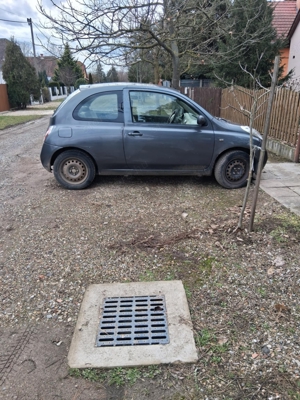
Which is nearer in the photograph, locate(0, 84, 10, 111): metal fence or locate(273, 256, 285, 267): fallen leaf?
locate(273, 256, 285, 267): fallen leaf

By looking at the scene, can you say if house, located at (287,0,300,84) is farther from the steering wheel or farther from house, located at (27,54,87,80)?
the steering wheel

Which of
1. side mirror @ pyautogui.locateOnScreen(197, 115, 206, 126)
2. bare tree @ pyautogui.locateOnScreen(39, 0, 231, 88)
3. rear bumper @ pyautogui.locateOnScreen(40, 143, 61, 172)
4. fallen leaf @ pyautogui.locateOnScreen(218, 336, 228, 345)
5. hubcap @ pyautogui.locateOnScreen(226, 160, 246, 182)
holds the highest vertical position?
bare tree @ pyautogui.locateOnScreen(39, 0, 231, 88)

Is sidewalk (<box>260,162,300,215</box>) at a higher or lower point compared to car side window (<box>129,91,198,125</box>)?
lower

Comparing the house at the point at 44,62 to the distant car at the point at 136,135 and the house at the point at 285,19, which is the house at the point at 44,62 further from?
the house at the point at 285,19

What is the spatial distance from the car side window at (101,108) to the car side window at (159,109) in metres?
0.26

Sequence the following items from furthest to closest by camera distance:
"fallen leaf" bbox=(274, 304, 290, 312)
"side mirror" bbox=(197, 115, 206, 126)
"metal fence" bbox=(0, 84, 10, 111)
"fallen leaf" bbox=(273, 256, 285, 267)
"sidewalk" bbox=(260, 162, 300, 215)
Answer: "metal fence" bbox=(0, 84, 10, 111)
"side mirror" bbox=(197, 115, 206, 126)
"sidewalk" bbox=(260, 162, 300, 215)
"fallen leaf" bbox=(273, 256, 285, 267)
"fallen leaf" bbox=(274, 304, 290, 312)

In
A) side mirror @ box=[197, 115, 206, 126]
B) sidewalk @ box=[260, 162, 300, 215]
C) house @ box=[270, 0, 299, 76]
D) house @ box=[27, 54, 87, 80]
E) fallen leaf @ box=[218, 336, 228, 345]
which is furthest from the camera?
house @ box=[270, 0, 299, 76]

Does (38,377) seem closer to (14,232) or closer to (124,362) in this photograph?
(124,362)

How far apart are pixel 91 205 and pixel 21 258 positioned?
1639 millimetres

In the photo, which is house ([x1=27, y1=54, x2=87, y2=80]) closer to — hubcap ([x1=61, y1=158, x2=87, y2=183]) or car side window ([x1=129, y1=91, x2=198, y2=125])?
car side window ([x1=129, y1=91, x2=198, y2=125])

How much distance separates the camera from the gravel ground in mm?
2104

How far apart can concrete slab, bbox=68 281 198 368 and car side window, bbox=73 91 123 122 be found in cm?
329

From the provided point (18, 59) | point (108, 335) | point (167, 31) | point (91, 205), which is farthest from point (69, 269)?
point (18, 59)

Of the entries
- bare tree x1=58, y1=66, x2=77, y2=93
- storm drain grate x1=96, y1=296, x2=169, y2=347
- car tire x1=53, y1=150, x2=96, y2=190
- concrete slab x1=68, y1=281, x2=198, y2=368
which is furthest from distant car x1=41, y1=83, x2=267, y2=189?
bare tree x1=58, y1=66, x2=77, y2=93
